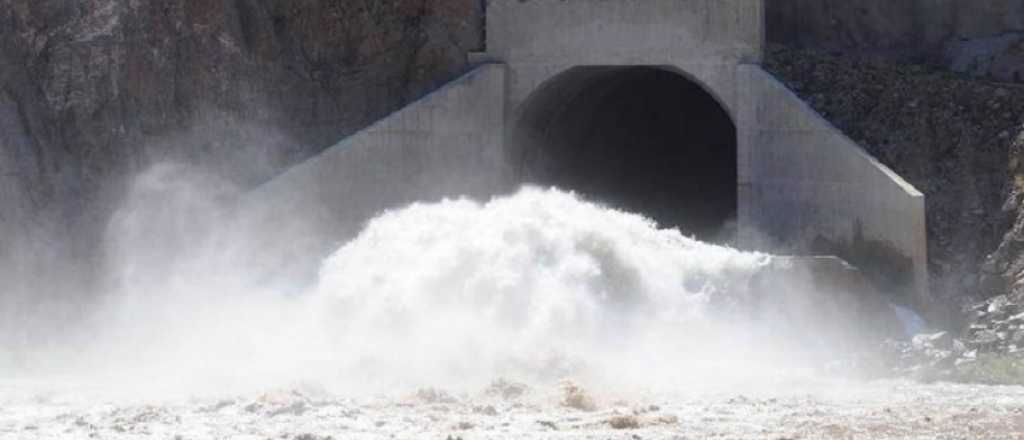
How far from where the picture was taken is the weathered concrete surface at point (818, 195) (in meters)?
34.2

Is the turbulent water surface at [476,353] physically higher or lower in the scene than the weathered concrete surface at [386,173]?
lower

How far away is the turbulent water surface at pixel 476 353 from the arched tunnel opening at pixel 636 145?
9.10 feet

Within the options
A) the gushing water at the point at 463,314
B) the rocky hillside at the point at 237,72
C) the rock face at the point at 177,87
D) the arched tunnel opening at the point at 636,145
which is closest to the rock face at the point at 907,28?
the rocky hillside at the point at 237,72

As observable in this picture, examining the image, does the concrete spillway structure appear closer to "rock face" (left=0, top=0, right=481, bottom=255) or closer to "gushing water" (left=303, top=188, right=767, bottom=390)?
"rock face" (left=0, top=0, right=481, bottom=255)

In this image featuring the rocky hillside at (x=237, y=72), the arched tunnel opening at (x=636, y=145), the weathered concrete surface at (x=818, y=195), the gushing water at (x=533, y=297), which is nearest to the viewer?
the gushing water at (x=533, y=297)

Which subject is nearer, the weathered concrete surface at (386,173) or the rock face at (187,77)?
the weathered concrete surface at (386,173)

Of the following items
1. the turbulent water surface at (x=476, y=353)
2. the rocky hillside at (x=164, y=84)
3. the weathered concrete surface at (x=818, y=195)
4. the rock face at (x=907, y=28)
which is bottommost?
the turbulent water surface at (x=476, y=353)

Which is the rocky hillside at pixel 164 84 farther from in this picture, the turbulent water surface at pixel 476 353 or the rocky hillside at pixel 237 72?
the turbulent water surface at pixel 476 353

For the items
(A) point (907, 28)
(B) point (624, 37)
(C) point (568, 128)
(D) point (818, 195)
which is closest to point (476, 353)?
(D) point (818, 195)

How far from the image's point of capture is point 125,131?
39.2 metres

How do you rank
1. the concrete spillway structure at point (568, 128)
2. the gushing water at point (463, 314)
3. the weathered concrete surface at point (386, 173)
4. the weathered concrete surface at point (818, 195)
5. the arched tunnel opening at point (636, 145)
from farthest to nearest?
the arched tunnel opening at point (636, 145) < the weathered concrete surface at point (386, 173) < the concrete spillway structure at point (568, 128) < the weathered concrete surface at point (818, 195) < the gushing water at point (463, 314)

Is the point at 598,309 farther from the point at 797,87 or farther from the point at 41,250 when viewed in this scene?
the point at 41,250

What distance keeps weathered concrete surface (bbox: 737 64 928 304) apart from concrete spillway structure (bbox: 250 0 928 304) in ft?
0.07

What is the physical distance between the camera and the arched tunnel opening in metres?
40.1
